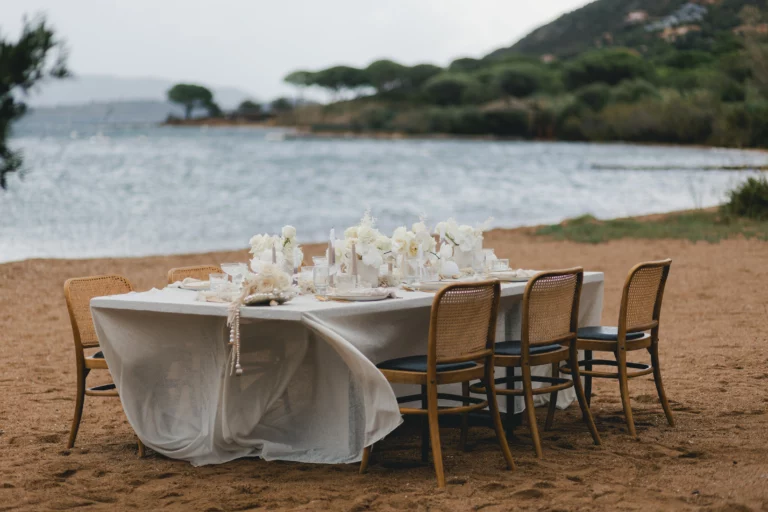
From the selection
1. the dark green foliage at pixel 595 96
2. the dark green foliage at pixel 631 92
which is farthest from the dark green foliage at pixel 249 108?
the dark green foliage at pixel 631 92

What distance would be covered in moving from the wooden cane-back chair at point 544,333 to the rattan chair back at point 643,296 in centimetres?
30

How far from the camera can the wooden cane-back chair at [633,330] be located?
5.29m

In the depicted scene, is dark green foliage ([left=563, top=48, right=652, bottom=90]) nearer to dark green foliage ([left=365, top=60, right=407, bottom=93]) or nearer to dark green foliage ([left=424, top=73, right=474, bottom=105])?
dark green foliage ([left=424, top=73, right=474, bottom=105])

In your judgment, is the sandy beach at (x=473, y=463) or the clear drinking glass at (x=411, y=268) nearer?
the sandy beach at (x=473, y=463)

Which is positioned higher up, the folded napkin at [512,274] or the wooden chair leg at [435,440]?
the folded napkin at [512,274]

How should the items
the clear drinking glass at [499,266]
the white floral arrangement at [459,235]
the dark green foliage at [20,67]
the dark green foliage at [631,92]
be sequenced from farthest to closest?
1. the dark green foliage at [631,92]
2. the clear drinking glass at [499,266]
3. the white floral arrangement at [459,235]
4. the dark green foliage at [20,67]

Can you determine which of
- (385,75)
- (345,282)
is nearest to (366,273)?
(345,282)

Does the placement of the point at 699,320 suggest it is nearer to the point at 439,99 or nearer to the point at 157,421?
the point at 157,421

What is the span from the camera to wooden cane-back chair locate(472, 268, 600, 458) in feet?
16.0

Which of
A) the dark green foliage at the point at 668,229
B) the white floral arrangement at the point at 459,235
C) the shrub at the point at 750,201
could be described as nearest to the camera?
the white floral arrangement at the point at 459,235

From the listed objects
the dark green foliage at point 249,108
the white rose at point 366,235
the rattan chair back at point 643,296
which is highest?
the dark green foliage at point 249,108

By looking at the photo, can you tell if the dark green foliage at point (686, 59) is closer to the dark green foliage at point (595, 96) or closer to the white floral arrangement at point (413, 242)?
the dark green foliage at point (595, 96)

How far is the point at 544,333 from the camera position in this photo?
196 inches

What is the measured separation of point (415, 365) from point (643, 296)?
1516 millimetres
